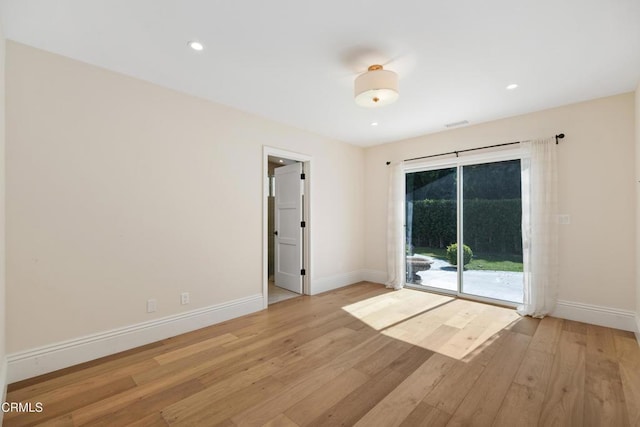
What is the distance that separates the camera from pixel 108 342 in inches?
101

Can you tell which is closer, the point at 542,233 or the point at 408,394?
the point at 408,394

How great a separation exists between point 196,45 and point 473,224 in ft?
13.7

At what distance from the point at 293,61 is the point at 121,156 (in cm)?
182

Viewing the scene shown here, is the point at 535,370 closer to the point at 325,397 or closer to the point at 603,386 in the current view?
the point at 603,386

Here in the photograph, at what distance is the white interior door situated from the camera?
4.64m

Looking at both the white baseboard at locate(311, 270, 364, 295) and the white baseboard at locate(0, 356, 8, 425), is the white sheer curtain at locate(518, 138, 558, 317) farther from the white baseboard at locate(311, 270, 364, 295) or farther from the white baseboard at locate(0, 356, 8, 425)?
the white baseboard at locate(0, 356, 8, 425)

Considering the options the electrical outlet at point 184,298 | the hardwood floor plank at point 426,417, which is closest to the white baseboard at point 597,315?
the hardwood floor plank at point 426,417

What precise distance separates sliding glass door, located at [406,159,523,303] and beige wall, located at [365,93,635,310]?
517 mm

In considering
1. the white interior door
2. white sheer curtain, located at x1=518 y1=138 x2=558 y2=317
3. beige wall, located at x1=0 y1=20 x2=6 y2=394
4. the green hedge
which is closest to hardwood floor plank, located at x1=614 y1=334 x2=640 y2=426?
white sheer curtain, located at x1=518 y1=138 x2=558 y2=317

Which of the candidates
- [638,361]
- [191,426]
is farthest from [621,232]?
[191,426]

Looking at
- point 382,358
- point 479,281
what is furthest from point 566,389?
point 479,281

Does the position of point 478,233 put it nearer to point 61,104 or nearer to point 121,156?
point 121,156

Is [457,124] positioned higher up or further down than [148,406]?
higher up

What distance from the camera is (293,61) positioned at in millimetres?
2486
